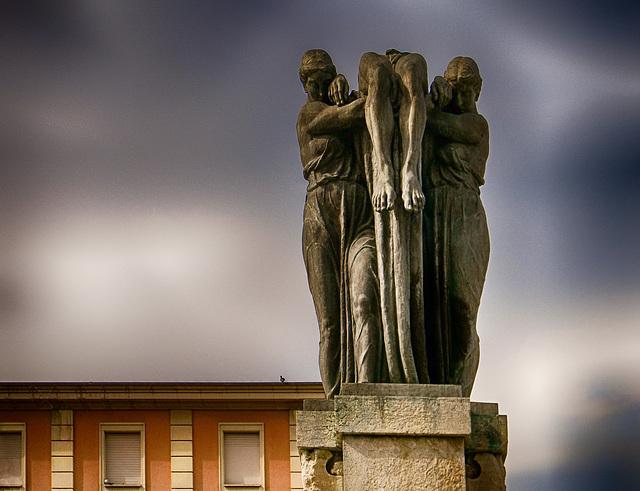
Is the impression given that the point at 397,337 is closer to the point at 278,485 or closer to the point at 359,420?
the point at 359,420

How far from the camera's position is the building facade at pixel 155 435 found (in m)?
51.0

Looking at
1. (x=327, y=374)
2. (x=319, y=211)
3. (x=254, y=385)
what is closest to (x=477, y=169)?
(x=319, y=211)

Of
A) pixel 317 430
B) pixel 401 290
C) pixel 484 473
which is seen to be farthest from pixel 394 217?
pixel 484 473

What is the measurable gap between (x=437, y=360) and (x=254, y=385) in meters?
40.2

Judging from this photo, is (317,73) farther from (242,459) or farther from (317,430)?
(242,459)

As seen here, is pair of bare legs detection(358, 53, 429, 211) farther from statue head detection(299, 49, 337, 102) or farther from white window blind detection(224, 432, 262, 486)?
white window blind detection(224, 432, 262, 486)

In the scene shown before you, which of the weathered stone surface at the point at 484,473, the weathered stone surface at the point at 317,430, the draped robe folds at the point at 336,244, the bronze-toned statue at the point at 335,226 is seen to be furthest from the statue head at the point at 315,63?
the weathered stone surface at the point at 484,473

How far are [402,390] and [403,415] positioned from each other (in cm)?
22

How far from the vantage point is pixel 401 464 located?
10.2 meters

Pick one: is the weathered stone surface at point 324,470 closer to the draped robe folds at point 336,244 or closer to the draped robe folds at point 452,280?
the draped robe folds at point 336,244

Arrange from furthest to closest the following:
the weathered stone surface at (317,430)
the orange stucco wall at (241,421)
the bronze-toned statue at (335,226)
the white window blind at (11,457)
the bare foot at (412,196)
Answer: the white window blind at (11,457), the orange stucco wall at (241,421), the bronze-toned statue at (335,226), the bare foot at (412,196), the weathered stone surface at (317,430)

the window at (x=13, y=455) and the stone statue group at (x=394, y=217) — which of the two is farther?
the window at (x=13, y=455)

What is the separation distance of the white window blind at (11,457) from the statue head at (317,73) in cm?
4323

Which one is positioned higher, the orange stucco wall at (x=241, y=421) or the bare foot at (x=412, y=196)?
the orange stucco wall at (x=241, y=421)
